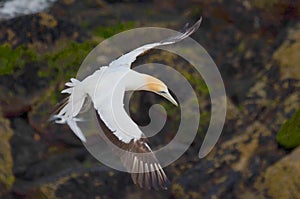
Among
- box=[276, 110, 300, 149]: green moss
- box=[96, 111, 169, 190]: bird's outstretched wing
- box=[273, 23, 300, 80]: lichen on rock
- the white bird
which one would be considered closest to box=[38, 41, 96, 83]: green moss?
the white bird

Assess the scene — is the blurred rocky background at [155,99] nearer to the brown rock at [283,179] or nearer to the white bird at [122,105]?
the brown rock at [283,179]

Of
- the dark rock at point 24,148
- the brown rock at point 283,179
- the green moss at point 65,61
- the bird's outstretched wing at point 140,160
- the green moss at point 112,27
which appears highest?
the green moss at point 112,27

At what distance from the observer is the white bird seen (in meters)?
3.99

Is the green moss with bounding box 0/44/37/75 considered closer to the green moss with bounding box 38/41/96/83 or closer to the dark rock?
the green moss with bounding box 38/41/96/83

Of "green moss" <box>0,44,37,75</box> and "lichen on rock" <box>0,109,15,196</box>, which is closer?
"lichen on rock" <box>0,109,15,196</box>

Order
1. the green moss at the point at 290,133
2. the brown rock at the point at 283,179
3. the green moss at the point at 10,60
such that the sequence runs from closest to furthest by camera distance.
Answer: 1. the brown rock at the point at 283,179
2. the green moss at the point at 290,133
3. the green moss at the point at 10,60

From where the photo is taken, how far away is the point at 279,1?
207 inches

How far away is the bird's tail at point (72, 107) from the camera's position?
4352 millimetres

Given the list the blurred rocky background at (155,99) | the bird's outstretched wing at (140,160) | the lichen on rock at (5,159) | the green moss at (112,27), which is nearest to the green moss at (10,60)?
the blurred rocky background at (155,99)

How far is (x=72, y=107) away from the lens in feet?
14.7

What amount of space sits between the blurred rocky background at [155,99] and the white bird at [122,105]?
2.03ft

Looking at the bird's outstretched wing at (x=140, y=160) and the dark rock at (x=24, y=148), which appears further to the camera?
the dark rock at (x=24, y=148)

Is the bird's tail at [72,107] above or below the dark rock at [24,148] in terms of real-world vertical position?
above

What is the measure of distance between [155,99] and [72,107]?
34.6 inches
